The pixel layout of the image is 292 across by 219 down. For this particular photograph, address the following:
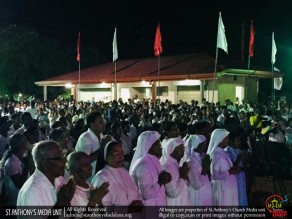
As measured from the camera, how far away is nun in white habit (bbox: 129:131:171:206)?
14.2 feet

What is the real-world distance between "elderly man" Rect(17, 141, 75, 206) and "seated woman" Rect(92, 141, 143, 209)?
1.86 feet

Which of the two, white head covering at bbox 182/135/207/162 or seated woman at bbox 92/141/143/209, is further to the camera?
white head covering at bbox 182/135/207/162

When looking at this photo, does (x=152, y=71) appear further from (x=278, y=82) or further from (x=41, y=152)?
(x=41, y=152)

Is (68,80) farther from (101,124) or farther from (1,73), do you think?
(101,124)

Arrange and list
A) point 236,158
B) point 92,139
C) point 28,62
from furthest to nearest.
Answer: point 28,62
point 236,158
point 92,139

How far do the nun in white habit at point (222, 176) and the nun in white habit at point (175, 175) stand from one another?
26.0 inches

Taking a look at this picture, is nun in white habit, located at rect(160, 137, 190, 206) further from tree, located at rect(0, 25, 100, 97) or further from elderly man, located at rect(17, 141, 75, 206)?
tree, located at rect(0, 25, 100, 97)

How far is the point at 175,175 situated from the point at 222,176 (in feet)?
3.22

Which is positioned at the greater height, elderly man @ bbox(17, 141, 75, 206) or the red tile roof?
the red tile roof

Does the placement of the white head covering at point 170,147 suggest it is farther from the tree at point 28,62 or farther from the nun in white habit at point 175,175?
the tree at point 28,62

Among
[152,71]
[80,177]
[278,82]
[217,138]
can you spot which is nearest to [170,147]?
[217,138]

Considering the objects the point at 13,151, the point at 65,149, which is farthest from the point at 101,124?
the point at 13,151

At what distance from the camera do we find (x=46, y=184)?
318cm

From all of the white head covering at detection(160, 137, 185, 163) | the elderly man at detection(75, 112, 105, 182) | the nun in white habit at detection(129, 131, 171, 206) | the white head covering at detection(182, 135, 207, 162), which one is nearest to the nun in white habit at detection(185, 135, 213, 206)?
the white head covering at detection(182, 135, 207, 162)
